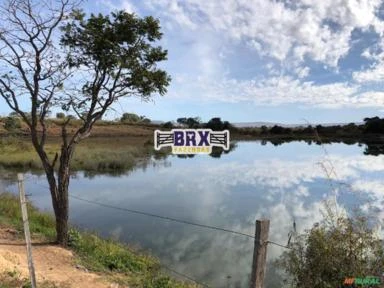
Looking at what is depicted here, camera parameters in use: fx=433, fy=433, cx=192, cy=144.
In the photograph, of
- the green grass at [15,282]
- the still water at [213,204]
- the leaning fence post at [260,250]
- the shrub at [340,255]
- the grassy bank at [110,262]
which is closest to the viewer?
the leaning fence post at [260,250]

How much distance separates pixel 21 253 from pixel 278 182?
18.5 metres

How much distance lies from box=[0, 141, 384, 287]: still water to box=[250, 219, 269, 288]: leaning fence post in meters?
1.55

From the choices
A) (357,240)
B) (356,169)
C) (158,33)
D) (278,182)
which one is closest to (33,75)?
(158,33)

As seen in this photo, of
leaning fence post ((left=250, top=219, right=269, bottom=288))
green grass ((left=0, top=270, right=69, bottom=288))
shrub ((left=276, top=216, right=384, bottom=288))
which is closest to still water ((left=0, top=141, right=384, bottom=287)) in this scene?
shrub ((left=276, top=216, right=384, bottom=288))

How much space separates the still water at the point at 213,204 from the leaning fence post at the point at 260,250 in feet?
5.07

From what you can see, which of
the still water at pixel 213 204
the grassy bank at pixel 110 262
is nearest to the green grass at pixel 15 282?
Answer: the grassy bank at pixel 110 262

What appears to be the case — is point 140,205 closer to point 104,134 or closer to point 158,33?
point 158,33

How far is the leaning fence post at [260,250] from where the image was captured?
503 cm

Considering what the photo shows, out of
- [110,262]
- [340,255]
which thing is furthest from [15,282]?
[340,255]

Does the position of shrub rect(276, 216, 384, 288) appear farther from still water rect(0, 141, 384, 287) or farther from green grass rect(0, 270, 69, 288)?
green grass rect(0, 270, 69, 288)

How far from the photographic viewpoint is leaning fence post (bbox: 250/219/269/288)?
16.5 ft

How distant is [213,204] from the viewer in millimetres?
18922

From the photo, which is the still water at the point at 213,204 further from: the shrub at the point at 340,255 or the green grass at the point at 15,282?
the green grass at the point at 15,282

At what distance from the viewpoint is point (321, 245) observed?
577 cm
